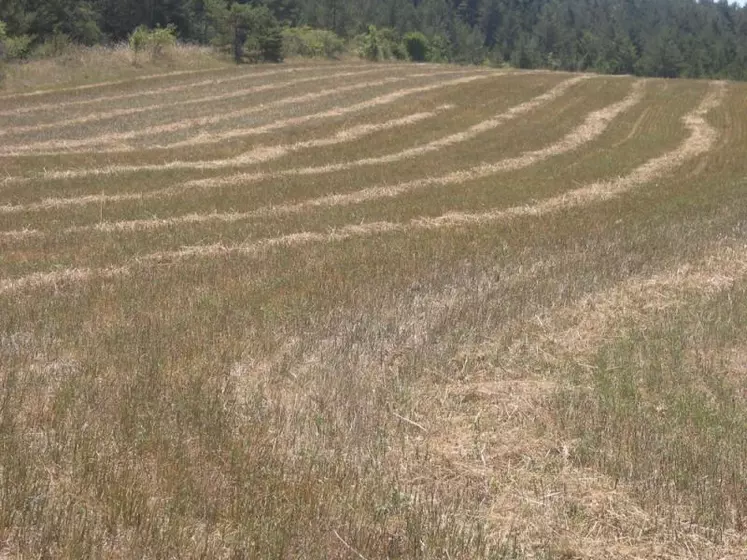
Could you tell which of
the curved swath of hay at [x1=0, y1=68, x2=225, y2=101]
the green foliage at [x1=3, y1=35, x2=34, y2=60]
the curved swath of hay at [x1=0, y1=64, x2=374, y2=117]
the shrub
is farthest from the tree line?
the curved swath of hay at [x1=0, y1=64, x2=374, y2=117]

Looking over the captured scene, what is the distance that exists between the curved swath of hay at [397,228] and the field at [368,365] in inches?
3.3

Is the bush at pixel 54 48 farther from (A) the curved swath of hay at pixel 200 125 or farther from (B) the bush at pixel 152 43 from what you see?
(A) the curved swath of hay at pixel 200 125

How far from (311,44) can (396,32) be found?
41470 mm

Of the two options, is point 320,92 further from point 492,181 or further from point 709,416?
point 709,416

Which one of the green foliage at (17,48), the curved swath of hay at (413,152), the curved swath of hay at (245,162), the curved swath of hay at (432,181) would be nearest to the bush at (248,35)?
the green foliage at (17,48)

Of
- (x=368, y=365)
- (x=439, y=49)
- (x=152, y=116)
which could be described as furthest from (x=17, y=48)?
(x=439, y=49)

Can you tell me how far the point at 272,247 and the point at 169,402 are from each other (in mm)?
7067

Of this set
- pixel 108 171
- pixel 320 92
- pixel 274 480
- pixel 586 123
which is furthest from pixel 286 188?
pixel 320 92

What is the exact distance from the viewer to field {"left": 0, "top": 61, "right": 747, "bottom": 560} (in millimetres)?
Answer: 4434

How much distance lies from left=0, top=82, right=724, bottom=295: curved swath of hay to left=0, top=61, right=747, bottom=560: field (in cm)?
8

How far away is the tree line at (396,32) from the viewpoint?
5316 centimetres

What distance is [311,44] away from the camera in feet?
198

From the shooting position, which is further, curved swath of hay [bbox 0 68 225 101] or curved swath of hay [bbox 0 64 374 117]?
curved swath of hay [bbox 0 68 225 101]

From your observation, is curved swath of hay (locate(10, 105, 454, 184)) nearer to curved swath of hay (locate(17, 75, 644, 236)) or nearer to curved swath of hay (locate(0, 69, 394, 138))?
curved swath of hay (locate(17, 75, 644, 236))
